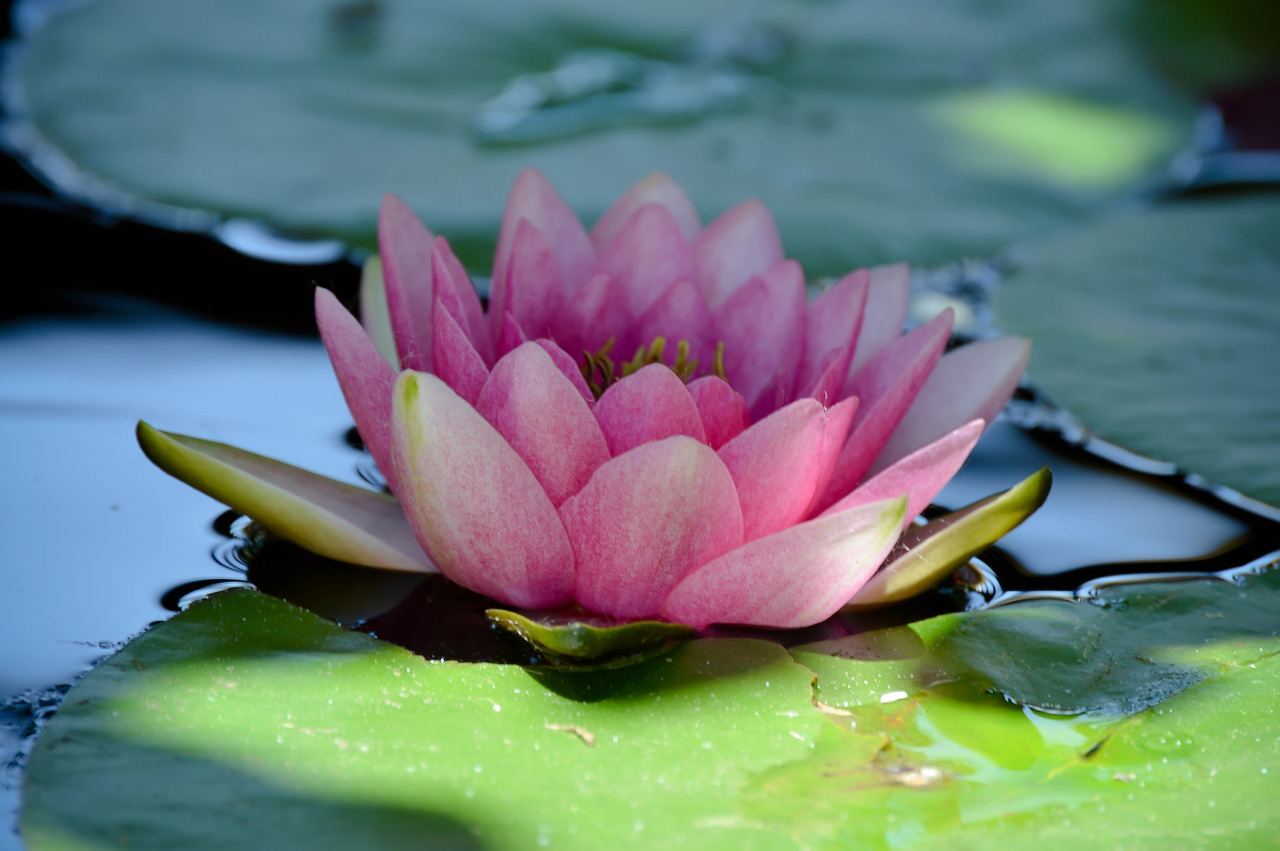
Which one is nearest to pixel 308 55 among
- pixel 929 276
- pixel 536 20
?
pixel 536 20

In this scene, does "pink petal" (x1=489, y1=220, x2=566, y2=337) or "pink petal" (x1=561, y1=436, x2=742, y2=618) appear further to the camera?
"pink petal" (x1=489, y1=220, x2=566, y2=337)

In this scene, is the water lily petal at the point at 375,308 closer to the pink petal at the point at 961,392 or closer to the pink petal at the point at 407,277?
the pink petal at the point at 407,277

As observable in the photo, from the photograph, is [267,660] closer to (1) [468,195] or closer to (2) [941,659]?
(2) [941,659]

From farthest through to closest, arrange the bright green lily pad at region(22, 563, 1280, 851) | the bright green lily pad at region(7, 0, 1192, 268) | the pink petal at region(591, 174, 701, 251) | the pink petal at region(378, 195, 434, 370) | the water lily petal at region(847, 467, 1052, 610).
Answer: the bright green lily pad at region(7, 0, 1192, 268) < the pink petal at region(591, 174, 701, 251) < the pink petal at region(378, 195, 434, 370) < the water lily petal at region(847, 467, 1052, 610) < the bright green lily pad at region(22, 563, 1280, 851)

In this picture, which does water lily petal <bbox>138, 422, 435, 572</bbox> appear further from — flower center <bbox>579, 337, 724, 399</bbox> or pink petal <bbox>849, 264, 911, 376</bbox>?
pink petal <bbox>849, 264, 911, 376</bbox>

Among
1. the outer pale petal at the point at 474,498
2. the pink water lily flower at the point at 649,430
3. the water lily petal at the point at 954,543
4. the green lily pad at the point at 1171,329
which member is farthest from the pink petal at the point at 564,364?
the green lily pad at the point at 1171,329

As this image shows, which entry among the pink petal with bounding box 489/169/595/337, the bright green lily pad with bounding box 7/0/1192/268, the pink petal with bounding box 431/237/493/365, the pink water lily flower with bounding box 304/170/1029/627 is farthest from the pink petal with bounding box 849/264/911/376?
the bright green lily pad with bounding box 7/0/1192/268
